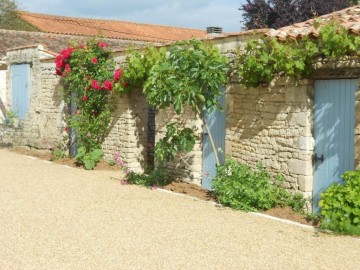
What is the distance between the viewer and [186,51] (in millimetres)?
8242

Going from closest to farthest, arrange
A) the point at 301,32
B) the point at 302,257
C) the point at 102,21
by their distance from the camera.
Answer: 1. the point at 302,257
2. the point at 301,32
3. the point at 102,21

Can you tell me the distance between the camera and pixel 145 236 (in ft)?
20.6

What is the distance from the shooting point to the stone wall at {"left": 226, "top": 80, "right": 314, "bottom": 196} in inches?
297

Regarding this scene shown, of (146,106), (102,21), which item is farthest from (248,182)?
(102,21)

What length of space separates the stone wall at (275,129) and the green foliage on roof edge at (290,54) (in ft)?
0.82

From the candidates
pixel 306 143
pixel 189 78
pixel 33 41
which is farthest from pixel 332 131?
pixel 33 41

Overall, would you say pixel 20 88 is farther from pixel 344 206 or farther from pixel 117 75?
pixel 344 206

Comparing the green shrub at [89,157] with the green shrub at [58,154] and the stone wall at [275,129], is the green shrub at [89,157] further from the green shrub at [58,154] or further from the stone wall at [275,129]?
the stone wall at [275,129]

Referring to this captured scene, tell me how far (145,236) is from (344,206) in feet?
7.77

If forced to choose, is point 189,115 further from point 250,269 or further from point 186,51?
point 250,269

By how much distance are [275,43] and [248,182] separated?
202cm

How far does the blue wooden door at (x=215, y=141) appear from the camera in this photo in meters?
9.12

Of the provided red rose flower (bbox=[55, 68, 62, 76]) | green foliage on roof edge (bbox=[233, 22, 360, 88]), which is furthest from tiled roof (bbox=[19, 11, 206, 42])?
green foliage on roof edge (bbox=[233, 22, 360, 88])

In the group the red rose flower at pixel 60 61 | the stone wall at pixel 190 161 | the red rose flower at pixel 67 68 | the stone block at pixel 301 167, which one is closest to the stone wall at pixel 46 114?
the red rose flower at pixel 60 61
